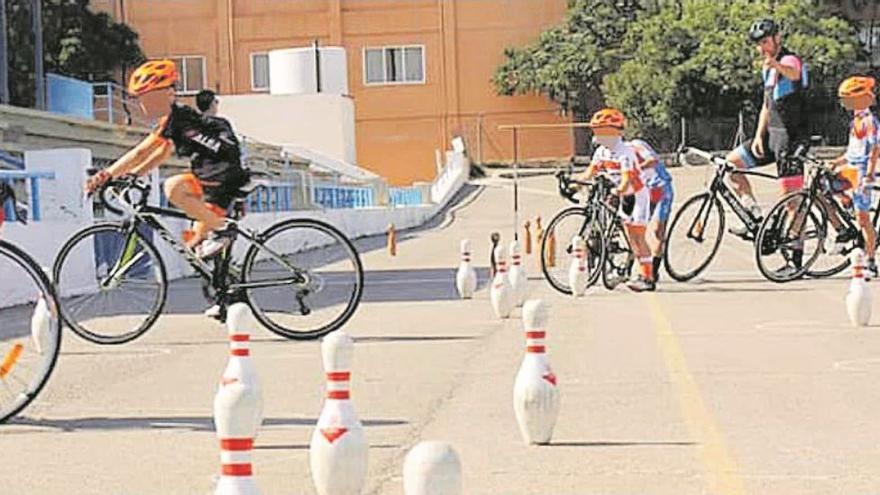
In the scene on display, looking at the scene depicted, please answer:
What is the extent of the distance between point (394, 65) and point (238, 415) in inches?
2517

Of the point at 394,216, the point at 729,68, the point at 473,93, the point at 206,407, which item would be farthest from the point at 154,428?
the point at 473,93

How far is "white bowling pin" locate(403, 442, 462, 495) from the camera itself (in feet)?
15.3

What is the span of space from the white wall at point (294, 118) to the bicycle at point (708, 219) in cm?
4460

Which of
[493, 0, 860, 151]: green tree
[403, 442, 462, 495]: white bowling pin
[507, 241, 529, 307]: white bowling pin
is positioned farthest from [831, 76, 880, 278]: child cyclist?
[493, 0, 860, 151]: green tree

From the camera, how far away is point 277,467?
22.3ft

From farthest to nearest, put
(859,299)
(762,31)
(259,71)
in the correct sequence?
(259,71), (762,31), (859,299)

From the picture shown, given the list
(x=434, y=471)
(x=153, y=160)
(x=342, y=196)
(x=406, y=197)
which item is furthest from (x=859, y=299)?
(x=406, y=197)

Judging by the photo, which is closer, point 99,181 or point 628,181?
point 99,181

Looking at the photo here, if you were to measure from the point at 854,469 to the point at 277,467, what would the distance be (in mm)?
2554

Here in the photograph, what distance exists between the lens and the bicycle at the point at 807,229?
598 inches

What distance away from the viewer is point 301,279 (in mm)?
11141

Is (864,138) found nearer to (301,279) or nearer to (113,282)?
(301,279)

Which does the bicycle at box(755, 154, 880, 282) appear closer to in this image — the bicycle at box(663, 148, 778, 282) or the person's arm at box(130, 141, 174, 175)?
the bicycle at box(663, 148, 778, 282)

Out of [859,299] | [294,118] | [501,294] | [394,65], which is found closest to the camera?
[859,299]
